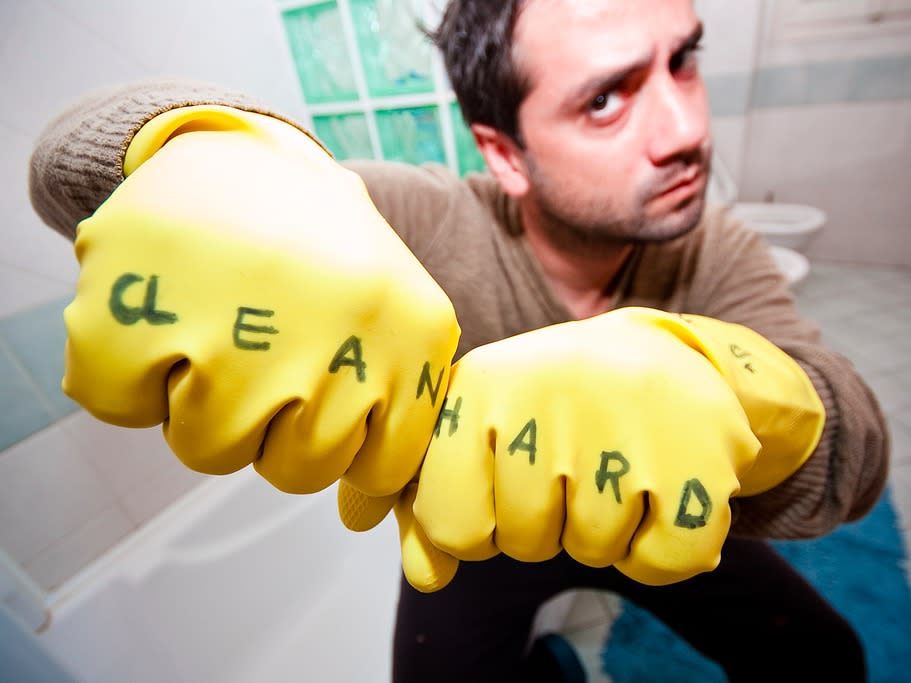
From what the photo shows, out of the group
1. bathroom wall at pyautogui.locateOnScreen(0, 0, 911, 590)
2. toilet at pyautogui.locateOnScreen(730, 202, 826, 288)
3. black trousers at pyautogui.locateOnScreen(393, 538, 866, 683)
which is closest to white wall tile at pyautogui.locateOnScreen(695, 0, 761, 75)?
toilet at pyautogui.locateOnScreen(730, 202, 826, 288)

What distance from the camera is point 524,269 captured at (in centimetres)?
67

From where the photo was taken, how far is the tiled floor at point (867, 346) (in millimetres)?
1001

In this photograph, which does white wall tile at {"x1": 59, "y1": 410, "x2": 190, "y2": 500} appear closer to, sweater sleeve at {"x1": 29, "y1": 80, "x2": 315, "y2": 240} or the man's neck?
sweater sleeve at {"x1": 29, "y1": 80, "x2": 315, "y2": 240}

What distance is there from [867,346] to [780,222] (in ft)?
2.03

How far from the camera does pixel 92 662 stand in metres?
0.73

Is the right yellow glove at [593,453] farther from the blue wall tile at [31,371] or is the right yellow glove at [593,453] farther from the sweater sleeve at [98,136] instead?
the blue wall tile at [31,371]

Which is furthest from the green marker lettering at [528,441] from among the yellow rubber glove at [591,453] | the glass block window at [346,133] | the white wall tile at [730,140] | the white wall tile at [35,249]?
the white wall tile at [730,140]

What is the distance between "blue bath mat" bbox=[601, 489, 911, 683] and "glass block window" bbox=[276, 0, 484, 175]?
135 cm

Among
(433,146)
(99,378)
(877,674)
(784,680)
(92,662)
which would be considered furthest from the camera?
(433,146)

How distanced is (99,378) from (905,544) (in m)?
1.61

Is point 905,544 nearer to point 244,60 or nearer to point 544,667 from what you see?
point 544,667

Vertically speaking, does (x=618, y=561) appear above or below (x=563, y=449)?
below

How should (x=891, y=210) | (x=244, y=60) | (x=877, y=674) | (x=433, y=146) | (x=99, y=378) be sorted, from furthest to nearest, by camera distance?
(x=891, y=210) < (x=433, y=146) < (x=244, y=60) < (x=877, y=674) < (x=99, y=378)

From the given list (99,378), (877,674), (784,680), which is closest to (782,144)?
(877,674)
